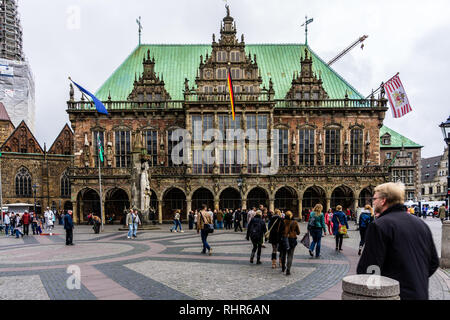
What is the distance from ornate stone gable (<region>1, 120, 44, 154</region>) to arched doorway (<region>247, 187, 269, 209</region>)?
35582mm

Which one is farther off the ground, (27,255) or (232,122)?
(232,122)

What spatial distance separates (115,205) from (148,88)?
13.1 m

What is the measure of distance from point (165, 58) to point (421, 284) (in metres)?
42.2

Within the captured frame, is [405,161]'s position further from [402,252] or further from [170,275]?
[402,252]

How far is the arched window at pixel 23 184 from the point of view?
47000mm

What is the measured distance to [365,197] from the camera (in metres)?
36.3

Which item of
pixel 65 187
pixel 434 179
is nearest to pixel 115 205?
pixel 65 187

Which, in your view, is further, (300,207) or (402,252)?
(300,207)

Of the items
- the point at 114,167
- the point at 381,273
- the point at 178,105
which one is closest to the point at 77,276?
the point at 381,273

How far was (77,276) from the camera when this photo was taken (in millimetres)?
8938

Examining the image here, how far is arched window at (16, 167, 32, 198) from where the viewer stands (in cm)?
4700

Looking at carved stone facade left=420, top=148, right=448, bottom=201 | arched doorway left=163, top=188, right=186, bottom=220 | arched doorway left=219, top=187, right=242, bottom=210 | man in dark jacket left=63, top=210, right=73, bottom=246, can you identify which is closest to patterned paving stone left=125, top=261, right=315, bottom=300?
man in dark jacket left=63, top=210, right=73, bottom=246

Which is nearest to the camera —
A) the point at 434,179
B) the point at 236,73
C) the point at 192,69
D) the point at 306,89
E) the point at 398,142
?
the point at 236,73
